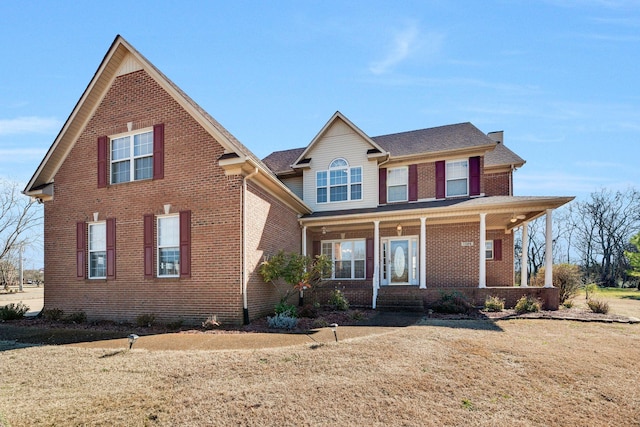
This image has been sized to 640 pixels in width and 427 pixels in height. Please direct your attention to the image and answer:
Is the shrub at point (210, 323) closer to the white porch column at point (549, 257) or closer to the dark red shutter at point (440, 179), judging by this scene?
the dark red shutter at point (440, 179)

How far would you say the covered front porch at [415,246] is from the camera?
537 inches

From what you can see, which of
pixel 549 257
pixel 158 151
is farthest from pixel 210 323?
pixel 549 257

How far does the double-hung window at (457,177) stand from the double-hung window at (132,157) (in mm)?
Result: 11489

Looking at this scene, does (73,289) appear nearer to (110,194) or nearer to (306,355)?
(110,194)

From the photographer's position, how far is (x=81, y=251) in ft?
40.9

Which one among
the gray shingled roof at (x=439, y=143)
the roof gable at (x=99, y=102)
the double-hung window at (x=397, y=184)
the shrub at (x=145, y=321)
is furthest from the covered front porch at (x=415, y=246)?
the shrub at (x=145, y=321)

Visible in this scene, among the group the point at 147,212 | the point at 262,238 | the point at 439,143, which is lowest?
the point at 262,238

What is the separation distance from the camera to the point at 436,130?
17.1m

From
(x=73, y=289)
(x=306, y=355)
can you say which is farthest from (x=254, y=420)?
(x=73, y=289)

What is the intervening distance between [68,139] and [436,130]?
15308mm

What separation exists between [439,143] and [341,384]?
12695mm

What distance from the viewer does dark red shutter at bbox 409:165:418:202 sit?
15.4m

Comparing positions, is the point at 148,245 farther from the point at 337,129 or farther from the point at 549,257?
the point at 549,257

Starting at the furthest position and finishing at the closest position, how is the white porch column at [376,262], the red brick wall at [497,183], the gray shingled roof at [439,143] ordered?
the red brick wall at [497,183] < the gray shingled roof at [439,143] < the white porch column at [376,262]
